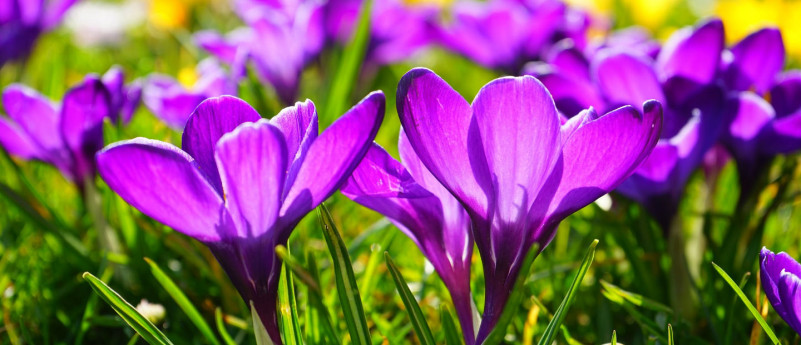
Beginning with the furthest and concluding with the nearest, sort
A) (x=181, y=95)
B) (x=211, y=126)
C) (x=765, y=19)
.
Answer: (x=765, y=19), (x=181, y=95), (x=211, y=126)

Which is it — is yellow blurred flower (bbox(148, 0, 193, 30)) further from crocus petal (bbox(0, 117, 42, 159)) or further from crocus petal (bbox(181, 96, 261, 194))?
crocus petal (bbox(181, 96, 261, 194))

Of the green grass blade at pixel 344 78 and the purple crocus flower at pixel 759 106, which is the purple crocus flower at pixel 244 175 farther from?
the green grass blade at pixel 344 78

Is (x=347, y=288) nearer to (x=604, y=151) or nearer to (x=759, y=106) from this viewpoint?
(x=604, y=151)

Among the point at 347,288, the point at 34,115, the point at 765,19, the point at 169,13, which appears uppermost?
the point at 34,115

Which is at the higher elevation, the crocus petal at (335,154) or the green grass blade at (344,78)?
the crocus petal at (335,154)

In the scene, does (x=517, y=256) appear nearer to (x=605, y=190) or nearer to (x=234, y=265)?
(x=605, y=190)

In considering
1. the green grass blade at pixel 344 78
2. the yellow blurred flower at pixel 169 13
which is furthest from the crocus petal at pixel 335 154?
the yellow blurred flower at pixel 169 13

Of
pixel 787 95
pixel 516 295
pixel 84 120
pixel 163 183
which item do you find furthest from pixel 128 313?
pixel 787 95
